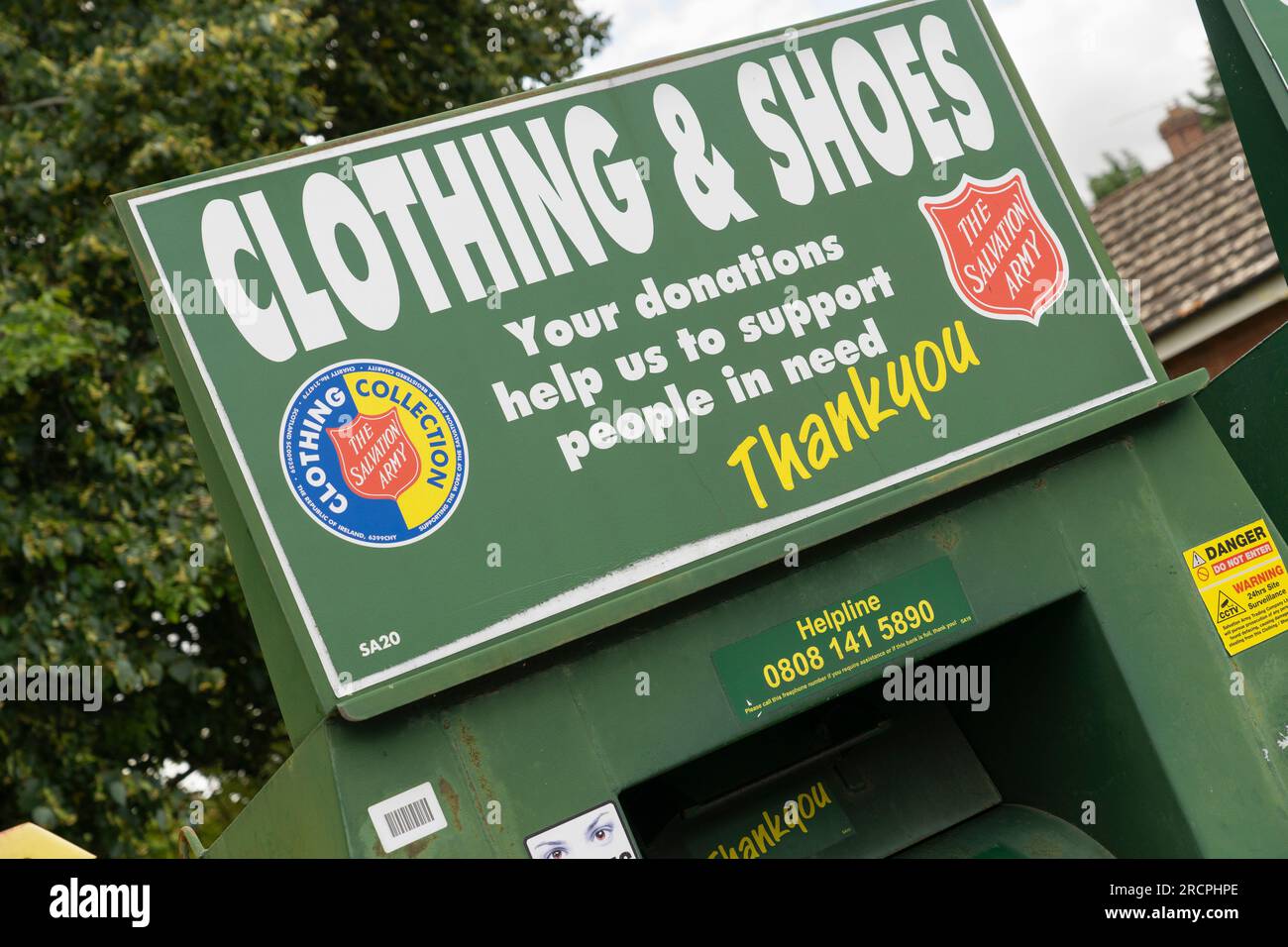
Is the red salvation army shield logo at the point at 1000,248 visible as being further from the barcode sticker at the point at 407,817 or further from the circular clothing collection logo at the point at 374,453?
the barcode sticker at the point at 407,817

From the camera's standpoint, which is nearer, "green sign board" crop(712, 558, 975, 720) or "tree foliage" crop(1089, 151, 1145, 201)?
"green sign board" crop(712, 558, 975, 720)

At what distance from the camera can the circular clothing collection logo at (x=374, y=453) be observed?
283 cm

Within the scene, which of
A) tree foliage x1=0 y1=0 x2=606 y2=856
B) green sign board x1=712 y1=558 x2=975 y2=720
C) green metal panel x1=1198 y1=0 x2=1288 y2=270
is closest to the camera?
green sign board x1=712 y1=558 x2=975 y2=720

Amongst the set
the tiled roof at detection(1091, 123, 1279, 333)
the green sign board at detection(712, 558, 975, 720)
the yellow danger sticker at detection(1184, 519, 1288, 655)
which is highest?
the tiled roof at detection(1091, 123, 1279, 333)

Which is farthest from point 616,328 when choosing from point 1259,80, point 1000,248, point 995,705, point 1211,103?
point 1211,103

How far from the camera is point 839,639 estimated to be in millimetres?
3076

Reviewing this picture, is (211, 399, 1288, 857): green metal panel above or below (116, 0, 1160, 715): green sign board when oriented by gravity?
below

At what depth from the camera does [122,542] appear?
7.33 metres

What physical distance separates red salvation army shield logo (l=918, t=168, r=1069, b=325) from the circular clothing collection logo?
137 cm

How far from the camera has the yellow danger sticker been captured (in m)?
3.34

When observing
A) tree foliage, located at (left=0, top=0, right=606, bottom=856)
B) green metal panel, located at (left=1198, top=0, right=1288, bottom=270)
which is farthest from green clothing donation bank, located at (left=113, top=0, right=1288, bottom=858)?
tree foliage, located at (left=0, top=0, right=606, bottom=856)

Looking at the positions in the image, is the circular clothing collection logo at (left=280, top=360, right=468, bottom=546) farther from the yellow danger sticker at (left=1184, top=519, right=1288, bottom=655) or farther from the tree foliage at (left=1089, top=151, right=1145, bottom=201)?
the tree foliage at (left=1089, top=151, right=1145, bottom=201)

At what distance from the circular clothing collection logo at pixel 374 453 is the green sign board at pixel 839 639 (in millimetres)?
712
